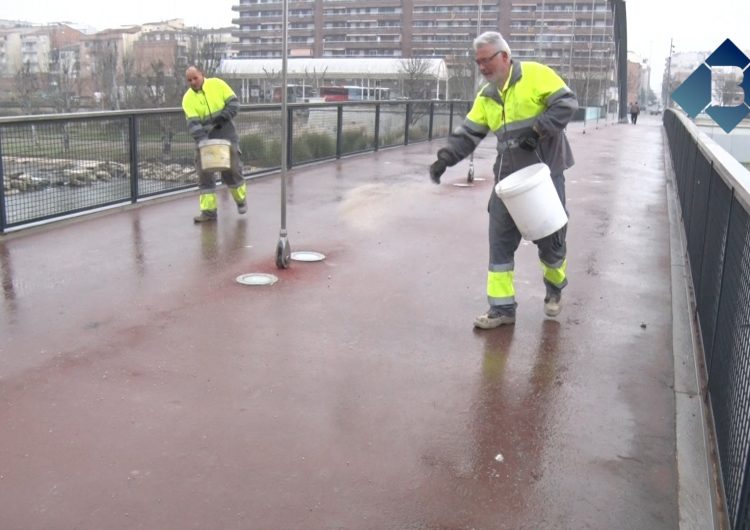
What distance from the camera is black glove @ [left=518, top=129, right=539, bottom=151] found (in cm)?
499

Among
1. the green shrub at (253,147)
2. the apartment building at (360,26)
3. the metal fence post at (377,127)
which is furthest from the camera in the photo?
the apartment building at (360,26)

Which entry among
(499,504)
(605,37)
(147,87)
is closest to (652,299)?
(499,504)

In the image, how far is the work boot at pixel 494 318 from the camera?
5383 mm

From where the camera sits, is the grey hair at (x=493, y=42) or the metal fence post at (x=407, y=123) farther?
the metal fence post at (x=407, y=123)

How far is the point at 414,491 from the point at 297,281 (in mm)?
3389

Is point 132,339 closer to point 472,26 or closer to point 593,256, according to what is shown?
point 593,256

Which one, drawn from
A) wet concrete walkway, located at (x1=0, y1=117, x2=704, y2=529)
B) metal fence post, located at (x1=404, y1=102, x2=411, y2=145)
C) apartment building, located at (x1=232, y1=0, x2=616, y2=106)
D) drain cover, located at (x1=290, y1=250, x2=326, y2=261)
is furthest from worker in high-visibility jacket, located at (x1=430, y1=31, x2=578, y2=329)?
apartment building, located at (x1=232, y1=0, x2=616, y2=106)

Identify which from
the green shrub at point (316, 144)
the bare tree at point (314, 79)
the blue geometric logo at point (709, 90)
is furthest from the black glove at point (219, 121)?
the bare tree at point (314, 79)

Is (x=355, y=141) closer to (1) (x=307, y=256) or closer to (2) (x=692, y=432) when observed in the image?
(1) (x=307, y=256)

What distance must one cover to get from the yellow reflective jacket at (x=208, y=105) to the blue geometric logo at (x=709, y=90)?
336 inches

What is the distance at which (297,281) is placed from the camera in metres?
6.50

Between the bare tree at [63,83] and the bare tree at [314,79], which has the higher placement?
the bare tree at [314,79]

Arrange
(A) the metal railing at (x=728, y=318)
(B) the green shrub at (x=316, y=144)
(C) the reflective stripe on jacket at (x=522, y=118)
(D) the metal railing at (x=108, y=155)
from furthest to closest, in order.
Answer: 1. (B) the green shrub at (x=316, y=144)
2. (D) the metal railing at (x=108, y=155)
3. (C) the reflective stripe on jacket at (x=522, y=118)
4. (A) the metal railing at (x=728, y=318)

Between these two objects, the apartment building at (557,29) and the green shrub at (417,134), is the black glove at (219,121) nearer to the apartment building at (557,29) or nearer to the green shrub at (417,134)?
the green shrub at (417,134)
